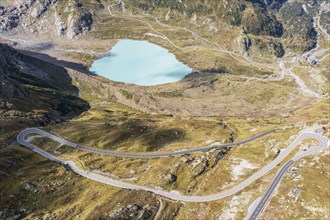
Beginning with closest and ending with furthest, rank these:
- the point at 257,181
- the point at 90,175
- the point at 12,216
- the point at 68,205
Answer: the point at 12,216, the point at 68,205, the point at 257,181, the point at 90,175

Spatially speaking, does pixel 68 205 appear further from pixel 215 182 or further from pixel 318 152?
pixel 318 152

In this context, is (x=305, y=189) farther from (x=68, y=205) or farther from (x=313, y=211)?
(x=68, y=205)

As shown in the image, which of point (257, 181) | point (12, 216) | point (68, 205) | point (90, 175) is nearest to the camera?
point (12, 216)

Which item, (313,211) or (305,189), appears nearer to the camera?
(313,211)

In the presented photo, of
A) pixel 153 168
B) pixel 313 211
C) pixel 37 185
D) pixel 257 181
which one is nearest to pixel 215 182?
pixel 257 181

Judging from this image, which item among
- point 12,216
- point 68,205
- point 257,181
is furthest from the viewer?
point 257,181

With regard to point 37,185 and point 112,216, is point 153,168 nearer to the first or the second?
point 112,216

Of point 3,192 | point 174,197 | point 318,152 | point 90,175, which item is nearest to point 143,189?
point 174,197

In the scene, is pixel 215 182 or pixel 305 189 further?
pixel 215 182
